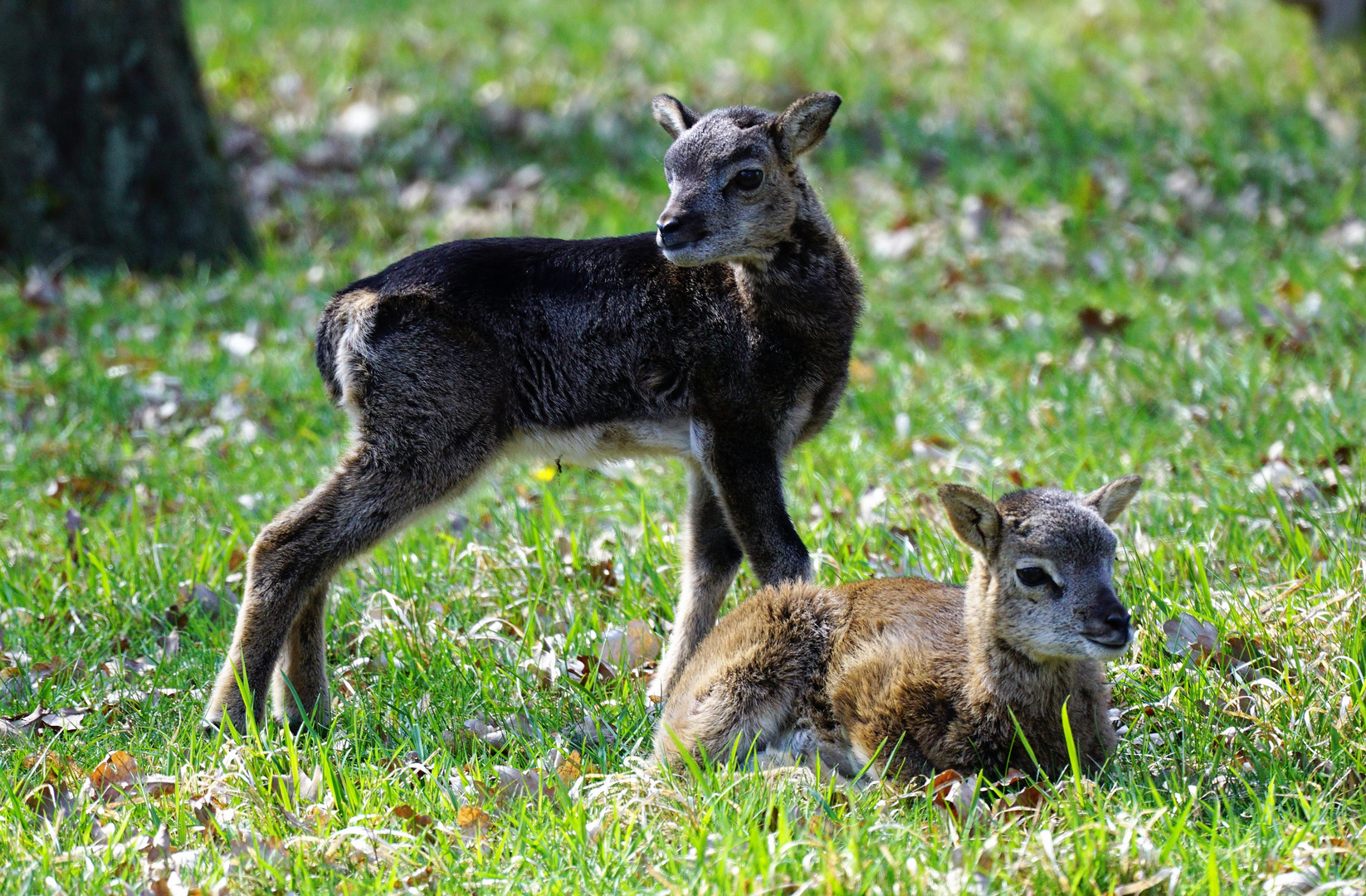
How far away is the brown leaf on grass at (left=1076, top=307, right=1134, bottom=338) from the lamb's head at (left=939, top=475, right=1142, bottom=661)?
156 inches

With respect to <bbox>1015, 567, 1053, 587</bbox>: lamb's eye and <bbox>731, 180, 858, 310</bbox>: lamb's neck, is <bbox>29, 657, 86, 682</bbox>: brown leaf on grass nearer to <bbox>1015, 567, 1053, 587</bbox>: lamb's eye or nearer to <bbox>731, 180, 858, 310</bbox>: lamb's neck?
<bbox>731, 180, 858, 310</bbox>: lamb's neck

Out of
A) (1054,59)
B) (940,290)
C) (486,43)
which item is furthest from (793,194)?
(486,43)

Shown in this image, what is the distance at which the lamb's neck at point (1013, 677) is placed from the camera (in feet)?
12.5

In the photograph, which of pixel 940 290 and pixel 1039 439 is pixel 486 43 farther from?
pixel 1039 439

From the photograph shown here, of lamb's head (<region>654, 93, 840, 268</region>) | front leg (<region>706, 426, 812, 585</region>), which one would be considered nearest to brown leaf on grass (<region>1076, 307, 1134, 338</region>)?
lamb's head (<region>654, 93, 840, 268</region>)

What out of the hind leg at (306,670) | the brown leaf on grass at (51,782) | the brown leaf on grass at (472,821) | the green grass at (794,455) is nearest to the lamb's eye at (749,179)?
the green grass at (794,455)

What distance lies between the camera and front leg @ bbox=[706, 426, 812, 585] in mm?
4664

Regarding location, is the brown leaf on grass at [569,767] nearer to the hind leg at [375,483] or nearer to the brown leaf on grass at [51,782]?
the hind leg at [375,483]

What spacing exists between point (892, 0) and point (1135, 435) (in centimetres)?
848

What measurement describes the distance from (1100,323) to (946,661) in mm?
4261

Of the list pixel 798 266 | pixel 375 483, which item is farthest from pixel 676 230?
pixel 375 483

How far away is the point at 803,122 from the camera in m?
4.76

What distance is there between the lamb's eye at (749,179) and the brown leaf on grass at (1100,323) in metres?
3.56

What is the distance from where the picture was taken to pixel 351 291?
196 inches
